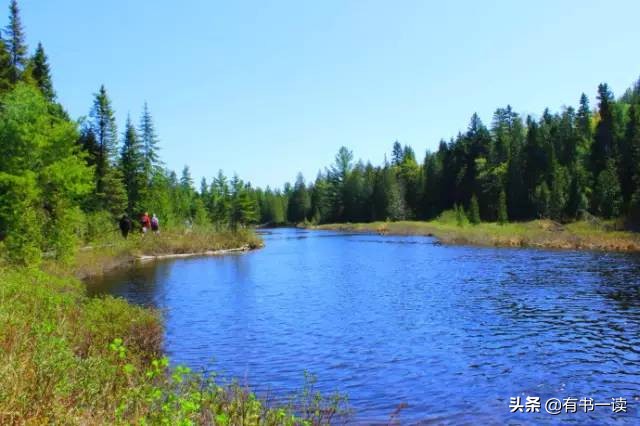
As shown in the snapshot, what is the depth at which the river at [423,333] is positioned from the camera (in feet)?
43.3

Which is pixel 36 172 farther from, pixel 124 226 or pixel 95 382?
pixel 95 382

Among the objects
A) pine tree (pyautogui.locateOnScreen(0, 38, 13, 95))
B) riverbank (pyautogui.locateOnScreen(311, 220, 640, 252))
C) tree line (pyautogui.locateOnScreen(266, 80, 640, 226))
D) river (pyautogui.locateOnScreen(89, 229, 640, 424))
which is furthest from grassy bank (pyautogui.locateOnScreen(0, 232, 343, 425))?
tree line (pyautogui.locateOnScreen(266, 80, 640, 226))

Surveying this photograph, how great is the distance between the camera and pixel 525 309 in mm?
23750

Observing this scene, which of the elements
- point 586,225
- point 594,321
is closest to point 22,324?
point 594,321

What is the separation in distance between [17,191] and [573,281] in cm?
2990

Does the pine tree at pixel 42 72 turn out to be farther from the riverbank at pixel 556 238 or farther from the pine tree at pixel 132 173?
the riverbank at pixel 556 238

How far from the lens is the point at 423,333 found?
19.8 m

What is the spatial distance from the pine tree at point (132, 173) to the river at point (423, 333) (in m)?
34.4

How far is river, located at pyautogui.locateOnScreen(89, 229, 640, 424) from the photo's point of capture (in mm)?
13203

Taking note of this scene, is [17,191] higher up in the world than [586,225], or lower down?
higher up

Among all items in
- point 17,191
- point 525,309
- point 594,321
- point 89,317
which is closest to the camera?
point 89,317

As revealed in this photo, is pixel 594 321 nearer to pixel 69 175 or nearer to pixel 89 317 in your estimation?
pixel 89 317

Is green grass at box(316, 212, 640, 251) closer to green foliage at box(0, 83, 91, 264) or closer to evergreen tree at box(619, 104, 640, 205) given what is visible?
evergreen tree at box(619, 104, 640, 205)

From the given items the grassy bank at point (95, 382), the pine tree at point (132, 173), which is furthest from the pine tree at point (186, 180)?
the grassy bank at point (95, 382)
